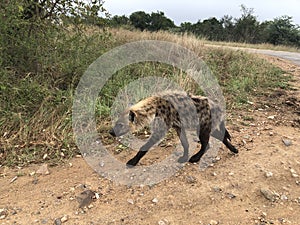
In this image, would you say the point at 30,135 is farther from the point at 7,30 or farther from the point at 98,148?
the point at 7,30

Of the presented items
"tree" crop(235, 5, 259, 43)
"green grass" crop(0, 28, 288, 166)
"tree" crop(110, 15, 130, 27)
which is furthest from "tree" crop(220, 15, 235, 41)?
"green grass" crop(0, 28, 288, 166)

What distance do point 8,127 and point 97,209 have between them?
6.30 feet

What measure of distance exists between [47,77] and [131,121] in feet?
7.75

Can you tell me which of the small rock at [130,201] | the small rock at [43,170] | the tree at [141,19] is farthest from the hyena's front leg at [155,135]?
the tree at [141,19]

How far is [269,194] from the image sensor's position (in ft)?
9.42

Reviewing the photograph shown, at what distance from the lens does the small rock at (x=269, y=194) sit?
2.84 metres

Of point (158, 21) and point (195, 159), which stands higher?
point (158, 21)

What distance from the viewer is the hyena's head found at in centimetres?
298

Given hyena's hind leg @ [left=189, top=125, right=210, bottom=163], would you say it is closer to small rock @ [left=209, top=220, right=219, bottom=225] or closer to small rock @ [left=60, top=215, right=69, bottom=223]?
small rock @ [left=209, top=220, right=219, bottom=225]

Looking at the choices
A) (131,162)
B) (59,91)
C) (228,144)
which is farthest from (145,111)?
(59,91)

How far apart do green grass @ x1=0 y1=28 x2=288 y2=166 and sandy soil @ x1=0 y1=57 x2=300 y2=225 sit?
36 centimetres

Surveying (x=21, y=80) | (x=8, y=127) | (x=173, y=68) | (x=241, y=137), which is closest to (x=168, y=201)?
(x=241, y=137)

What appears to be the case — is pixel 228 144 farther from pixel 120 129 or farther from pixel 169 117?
pixel 120 129

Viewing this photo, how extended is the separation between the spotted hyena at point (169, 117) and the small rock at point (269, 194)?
2.56ft
